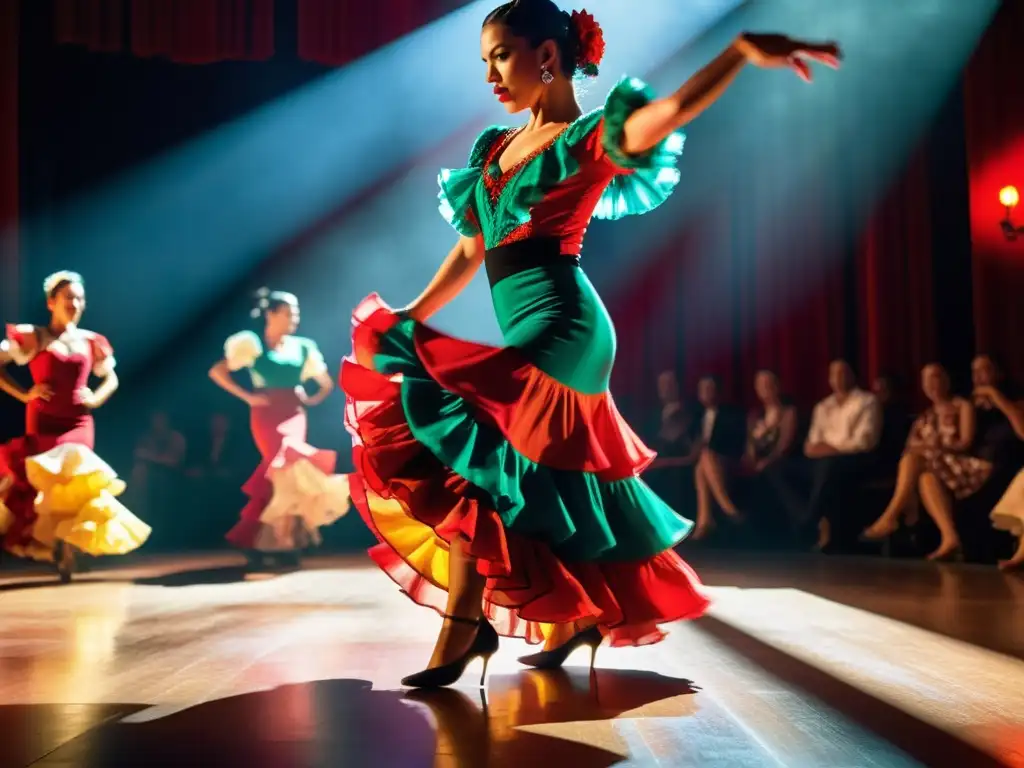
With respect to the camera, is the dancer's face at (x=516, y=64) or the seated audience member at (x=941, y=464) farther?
the seated audience member at (x=941, y=464)

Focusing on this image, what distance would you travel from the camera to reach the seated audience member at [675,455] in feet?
22.6

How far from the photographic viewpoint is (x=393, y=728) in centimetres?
185

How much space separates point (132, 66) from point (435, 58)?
7.74 feet

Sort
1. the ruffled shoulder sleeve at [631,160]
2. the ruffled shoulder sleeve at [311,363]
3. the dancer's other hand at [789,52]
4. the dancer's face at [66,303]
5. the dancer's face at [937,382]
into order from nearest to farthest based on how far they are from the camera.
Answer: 1. the dancer's other hand at [789,52]
2. the ruffled shoulder sleeve at [631,160]
3. the dancer's face at [66,303]
4. the dancer's face at [937,382]
5. the ruffled shoulder sleeve at [311,363]

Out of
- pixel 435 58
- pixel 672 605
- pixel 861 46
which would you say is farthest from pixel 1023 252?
pixel 672 605

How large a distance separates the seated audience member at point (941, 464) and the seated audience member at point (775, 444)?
693 mm

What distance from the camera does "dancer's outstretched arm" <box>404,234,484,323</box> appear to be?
2498 millimetres

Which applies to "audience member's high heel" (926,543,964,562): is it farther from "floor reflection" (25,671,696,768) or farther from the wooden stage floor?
"floor reflection" (25,671,696,768)

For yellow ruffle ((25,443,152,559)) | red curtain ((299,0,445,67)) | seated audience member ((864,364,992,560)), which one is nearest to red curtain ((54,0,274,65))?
red curtain ((299,0,445,67))

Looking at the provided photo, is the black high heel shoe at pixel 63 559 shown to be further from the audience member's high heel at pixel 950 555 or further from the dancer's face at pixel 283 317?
the audience member's high heel at pixel 950 555

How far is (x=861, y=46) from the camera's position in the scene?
7480 millimetres

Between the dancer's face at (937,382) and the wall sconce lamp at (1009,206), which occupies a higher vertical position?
the wall sconce lamp at (1009,206)

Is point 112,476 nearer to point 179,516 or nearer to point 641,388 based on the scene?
point 179,516

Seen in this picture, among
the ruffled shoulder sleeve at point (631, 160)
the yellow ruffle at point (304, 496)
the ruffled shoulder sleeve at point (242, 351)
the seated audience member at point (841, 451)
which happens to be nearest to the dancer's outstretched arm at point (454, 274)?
the ruffled shoulder sleeve at point (631, 160)
